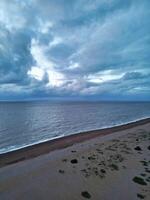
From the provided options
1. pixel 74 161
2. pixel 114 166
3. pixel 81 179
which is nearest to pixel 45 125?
pixel 74 161

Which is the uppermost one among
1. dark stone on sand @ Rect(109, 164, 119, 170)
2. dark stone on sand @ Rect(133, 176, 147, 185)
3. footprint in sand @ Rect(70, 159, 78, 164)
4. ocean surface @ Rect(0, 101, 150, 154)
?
footprint in sand @ Rect(70, 159, 78, 164)

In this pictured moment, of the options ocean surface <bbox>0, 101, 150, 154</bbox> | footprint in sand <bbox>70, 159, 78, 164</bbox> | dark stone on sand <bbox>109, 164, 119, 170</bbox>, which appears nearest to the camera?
dark stone on sand <bbox>109, 164, 119, 170</bbox>

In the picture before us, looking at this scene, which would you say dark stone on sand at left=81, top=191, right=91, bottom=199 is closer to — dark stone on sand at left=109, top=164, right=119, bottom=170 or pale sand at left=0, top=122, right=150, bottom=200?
pale sand at left=0, top=122, right=150, bottom=200

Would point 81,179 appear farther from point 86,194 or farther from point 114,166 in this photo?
point 114,166

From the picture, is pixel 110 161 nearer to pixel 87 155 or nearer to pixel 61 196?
pixel 87 155

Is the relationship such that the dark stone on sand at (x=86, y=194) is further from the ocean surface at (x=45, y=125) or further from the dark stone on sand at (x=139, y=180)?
the ocean surface at (x=45, y=125)

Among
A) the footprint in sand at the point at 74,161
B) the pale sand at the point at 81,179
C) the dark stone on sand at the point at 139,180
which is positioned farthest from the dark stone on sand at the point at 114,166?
the footprint in sand at the point at 74,161

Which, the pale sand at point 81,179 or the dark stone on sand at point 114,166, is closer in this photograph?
the pale sand at point 81,179

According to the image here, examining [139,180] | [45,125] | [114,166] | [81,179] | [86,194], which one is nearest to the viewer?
[86,194]

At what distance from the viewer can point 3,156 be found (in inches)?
527

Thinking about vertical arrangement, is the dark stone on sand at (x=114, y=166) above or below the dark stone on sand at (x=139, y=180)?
above

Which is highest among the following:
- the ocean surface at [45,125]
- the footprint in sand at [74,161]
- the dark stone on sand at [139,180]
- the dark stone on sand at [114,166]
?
the footprint in sand at [74,161]

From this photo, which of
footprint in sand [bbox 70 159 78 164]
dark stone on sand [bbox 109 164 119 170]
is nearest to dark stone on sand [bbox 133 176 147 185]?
dark stone on sand [bbox 109 164 119 170]

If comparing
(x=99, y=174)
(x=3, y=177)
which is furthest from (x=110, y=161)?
(x=3, y=177)
